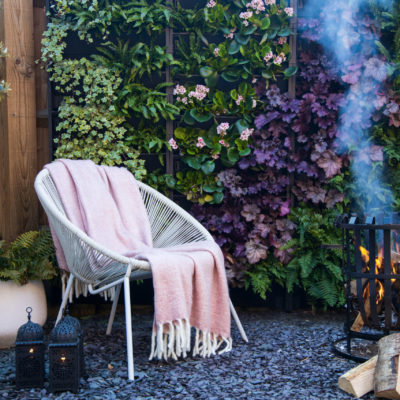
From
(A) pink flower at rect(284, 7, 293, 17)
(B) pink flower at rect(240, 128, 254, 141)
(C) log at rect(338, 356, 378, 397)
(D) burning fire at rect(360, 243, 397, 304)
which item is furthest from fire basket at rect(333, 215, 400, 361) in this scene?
(A) pink flower at rect(284, 7, 293, 17)

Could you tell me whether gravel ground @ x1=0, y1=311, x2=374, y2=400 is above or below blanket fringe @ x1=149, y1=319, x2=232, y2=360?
below

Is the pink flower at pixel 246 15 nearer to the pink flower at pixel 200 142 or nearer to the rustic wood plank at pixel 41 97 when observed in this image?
the pink flower at pixel 200 142

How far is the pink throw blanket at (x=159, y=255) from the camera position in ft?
7.12

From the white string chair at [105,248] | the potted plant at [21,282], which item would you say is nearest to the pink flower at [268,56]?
the white string chair at [105,248]

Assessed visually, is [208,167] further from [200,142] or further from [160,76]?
[160,76]

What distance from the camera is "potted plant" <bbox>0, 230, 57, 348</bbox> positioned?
98.6 inches

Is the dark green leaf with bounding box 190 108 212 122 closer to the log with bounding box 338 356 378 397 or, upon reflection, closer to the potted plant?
the potted plant

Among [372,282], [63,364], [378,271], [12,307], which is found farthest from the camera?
[12,307]

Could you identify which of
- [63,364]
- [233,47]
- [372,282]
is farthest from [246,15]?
[63,364]

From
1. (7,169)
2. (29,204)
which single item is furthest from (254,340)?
(7,169)

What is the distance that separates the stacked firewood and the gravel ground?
40 millimetres

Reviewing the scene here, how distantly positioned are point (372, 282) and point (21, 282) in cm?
166

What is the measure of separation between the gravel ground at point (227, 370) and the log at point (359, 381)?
0.03m

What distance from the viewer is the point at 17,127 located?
3.01 m
